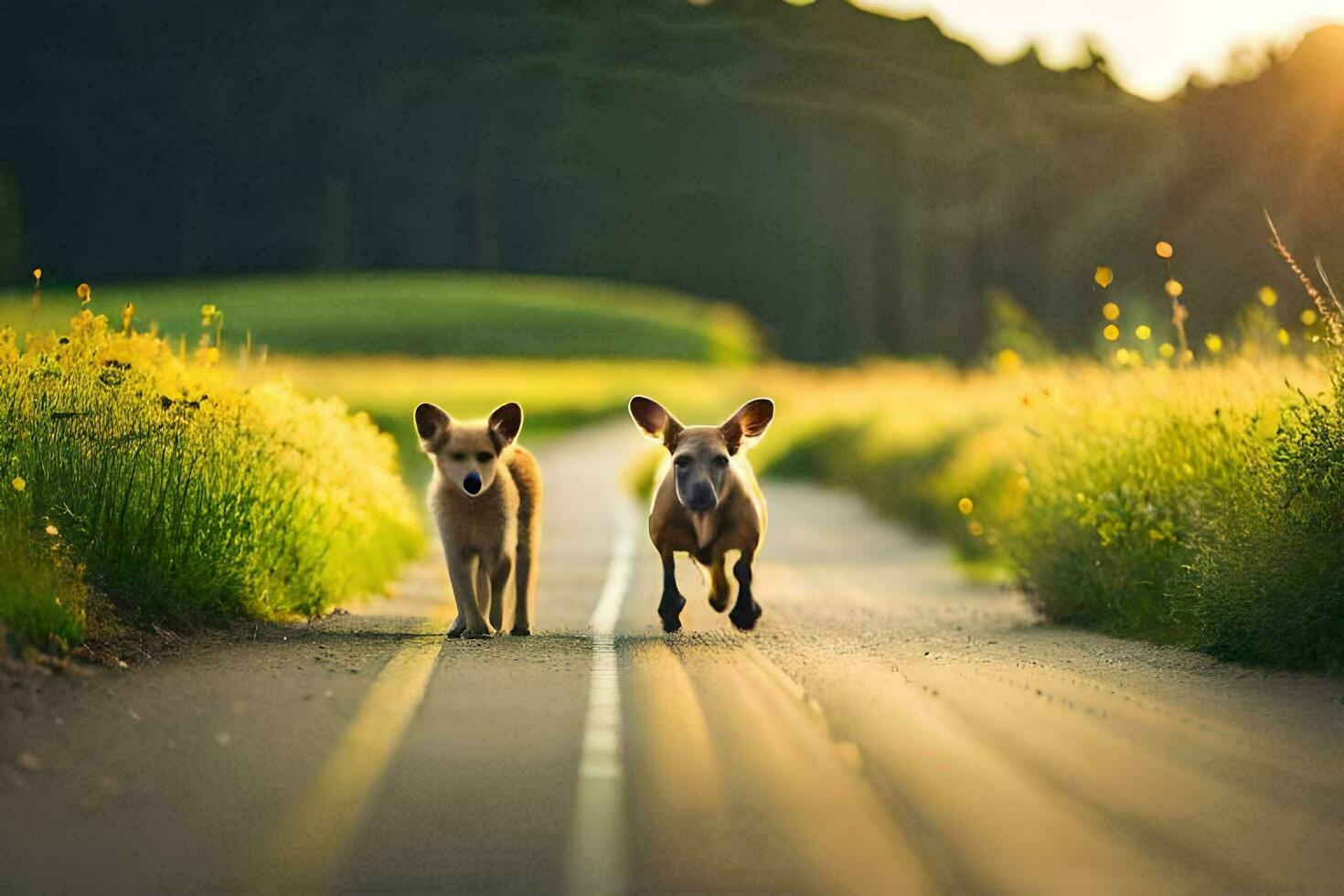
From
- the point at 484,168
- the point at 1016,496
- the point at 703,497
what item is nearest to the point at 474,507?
the point at 703,497

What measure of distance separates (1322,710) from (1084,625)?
488 cm

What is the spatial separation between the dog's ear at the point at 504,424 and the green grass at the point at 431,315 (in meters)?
77.2

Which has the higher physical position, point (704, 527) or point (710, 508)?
point (710, 508)

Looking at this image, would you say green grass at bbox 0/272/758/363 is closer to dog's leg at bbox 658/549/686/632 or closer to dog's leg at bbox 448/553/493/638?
dog's leg at bbox 658/549/686/632

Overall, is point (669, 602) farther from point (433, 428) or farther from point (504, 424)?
point (433, 428)

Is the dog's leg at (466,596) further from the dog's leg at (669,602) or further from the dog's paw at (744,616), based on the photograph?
the dog's paw at (744,616)

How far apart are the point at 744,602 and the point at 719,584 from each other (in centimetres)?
34

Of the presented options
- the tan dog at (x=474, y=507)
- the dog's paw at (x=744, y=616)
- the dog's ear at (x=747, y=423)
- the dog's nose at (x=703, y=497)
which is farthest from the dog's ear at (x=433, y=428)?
the dog's paw at (x=744, y=616)

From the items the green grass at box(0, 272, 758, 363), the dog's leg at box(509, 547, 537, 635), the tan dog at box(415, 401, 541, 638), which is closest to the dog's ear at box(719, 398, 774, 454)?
the tan dog at box(415, 401, 541, 638)

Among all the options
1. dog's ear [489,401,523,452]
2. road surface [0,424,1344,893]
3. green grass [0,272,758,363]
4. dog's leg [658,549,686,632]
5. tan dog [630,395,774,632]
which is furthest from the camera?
green grass [0,272,758,363]

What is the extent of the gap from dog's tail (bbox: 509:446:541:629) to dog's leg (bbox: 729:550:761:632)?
4.28 ft

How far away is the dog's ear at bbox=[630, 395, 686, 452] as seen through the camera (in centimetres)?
1269

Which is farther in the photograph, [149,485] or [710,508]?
[710,508]

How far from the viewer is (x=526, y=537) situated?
1270 cm
